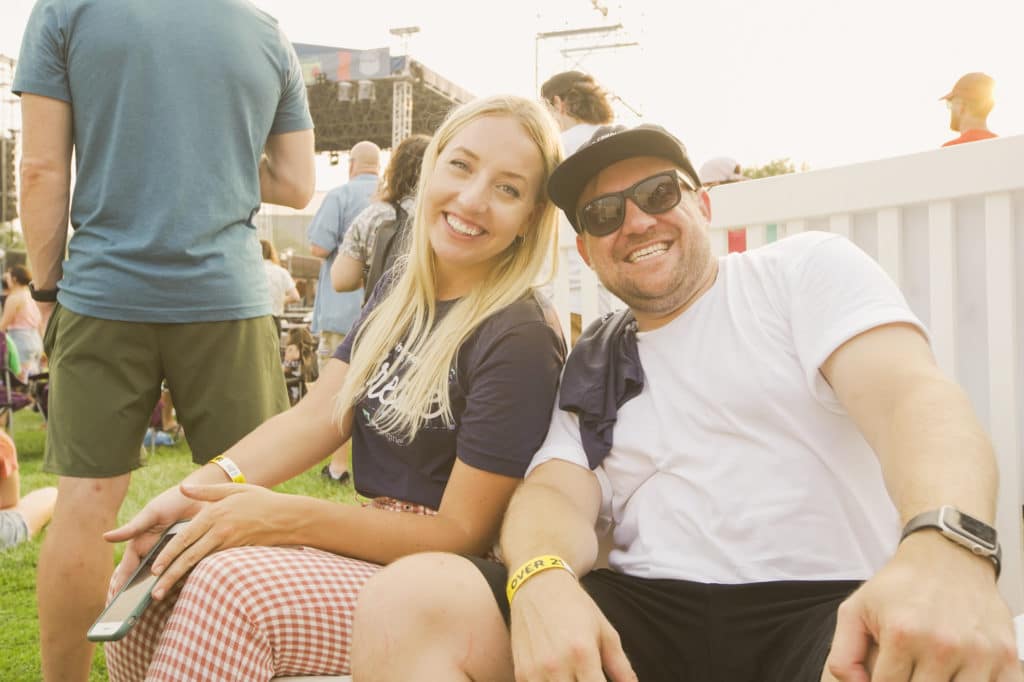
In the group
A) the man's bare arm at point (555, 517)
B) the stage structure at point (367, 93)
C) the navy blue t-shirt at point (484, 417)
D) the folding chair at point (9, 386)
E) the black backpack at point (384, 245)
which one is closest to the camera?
the man's bare arm at point (555, 517)

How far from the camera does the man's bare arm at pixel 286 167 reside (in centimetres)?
263

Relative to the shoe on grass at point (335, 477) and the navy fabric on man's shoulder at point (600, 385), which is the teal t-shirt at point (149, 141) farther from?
the shoe on grass at point (335, 477)

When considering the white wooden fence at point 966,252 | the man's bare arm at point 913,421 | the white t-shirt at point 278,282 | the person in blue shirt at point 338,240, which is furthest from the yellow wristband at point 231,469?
the white t-shirt at point 278,282

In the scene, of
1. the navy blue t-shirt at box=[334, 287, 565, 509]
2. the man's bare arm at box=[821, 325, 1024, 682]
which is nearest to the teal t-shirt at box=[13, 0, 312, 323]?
the navy blue t-shirt at box=[334, 287, 565, 509]

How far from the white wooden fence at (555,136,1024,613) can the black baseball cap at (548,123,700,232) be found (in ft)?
2.19

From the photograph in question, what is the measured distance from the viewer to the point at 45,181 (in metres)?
2.21

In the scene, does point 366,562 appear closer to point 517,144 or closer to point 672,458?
point 672,458

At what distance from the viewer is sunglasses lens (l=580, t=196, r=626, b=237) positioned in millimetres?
1747

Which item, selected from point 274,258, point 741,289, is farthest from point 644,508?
point 274,258

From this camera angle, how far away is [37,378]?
8242mm

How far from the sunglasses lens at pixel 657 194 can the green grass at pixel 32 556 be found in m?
2.45

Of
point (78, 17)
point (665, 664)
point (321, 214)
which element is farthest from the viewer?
point (321, 214)

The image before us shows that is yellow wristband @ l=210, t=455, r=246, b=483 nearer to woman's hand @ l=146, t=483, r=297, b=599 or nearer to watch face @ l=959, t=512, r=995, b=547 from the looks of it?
woman's hand @ l=146, t=483, r=297, b=599

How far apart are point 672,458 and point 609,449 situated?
13cm
